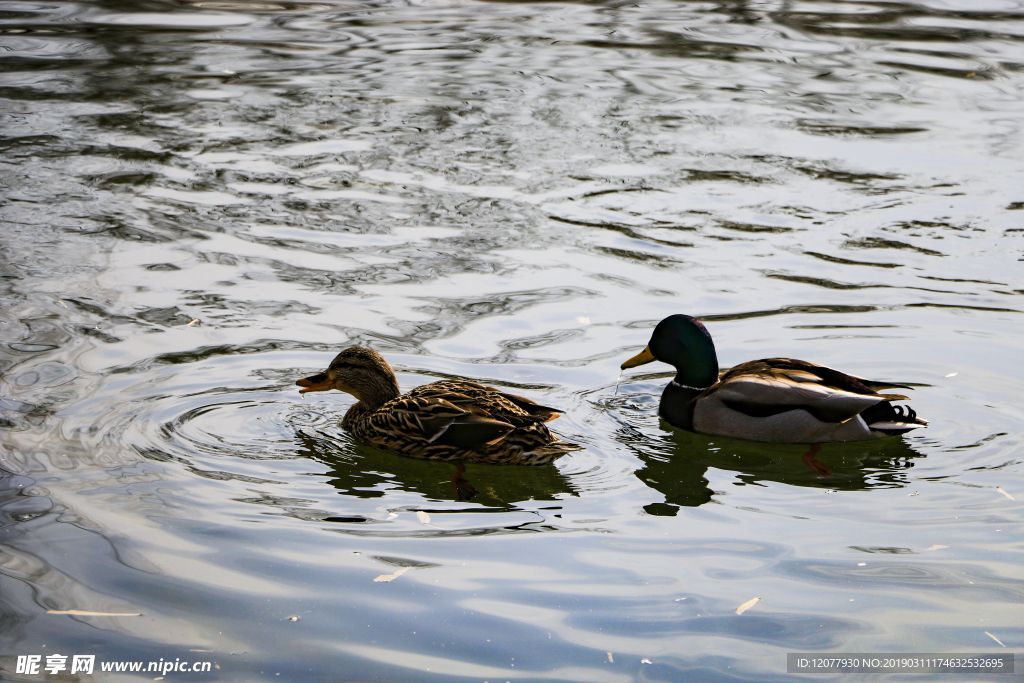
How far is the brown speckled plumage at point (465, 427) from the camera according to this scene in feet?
18.7

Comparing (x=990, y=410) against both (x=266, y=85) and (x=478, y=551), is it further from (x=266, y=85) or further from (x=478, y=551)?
(x=266, y=85)

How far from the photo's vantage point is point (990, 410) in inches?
252

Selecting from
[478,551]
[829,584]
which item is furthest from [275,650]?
[829,584]

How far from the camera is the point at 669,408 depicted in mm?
6621

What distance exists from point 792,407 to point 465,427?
1.84 metres

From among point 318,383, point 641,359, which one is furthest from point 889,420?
point 318,383

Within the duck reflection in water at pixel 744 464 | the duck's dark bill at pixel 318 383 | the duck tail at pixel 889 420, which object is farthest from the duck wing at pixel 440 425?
the duck tail at pixel 889 420

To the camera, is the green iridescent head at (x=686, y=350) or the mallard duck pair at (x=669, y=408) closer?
the mallard duck pair at (x=669, y=408)

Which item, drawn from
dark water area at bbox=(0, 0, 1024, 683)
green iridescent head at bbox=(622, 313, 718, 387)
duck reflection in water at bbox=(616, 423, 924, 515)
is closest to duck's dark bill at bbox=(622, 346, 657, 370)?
green iridescent head at bbox=(622, 313, 718, 387)

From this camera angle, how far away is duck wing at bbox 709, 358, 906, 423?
6.13m

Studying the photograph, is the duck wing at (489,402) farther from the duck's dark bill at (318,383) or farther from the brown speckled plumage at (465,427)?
the duck's dark bill at (318,383)

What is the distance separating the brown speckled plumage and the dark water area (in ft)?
0.49

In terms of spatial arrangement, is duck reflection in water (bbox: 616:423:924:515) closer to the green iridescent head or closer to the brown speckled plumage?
the green iridescent head

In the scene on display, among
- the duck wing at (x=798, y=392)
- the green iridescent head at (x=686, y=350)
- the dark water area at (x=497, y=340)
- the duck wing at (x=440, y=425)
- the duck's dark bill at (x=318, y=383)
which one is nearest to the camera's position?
the dark water area at (x=497, y=340)
